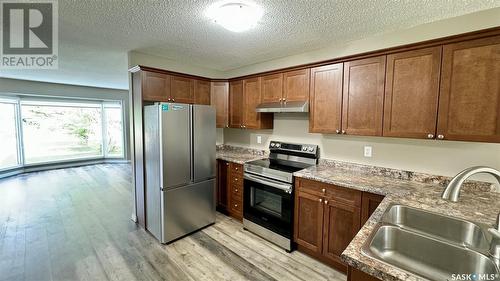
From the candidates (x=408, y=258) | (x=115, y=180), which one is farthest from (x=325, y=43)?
(x=115, y=180)

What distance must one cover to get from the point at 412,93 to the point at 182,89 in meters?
2.93

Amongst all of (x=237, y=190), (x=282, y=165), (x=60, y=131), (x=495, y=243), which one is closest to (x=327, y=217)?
(x=282, y=165)

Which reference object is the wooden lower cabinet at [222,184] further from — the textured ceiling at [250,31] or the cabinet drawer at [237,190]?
the textured ceiling at [250,31]

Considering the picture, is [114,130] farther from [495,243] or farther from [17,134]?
[495,243]

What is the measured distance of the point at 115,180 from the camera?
18.0 feet

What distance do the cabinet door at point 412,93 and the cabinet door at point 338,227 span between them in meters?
0.89

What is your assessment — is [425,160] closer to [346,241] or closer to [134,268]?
[346,241]

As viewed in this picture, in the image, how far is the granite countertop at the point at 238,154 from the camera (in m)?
3.39

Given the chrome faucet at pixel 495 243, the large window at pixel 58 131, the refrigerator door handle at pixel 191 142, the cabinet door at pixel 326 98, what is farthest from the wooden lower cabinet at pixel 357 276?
the large window at pixel 58 131

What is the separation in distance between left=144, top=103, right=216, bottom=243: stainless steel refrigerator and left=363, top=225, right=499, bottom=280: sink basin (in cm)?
232

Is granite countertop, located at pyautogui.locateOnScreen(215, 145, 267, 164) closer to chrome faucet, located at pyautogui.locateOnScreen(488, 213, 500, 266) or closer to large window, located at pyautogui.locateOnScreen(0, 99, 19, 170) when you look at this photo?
chrome faucet, located at pyautogui.locateOnScreen(488, 213, 500, 266)

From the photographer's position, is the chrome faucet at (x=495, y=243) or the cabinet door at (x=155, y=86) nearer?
the chrome faucet at (x=495, y=243)

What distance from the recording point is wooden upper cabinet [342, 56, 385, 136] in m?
2.28

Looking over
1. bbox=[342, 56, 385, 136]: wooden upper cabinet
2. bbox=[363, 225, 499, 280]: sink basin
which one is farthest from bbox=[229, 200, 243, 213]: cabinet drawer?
bbox=[363, 225, 499, 280]: sink basin
